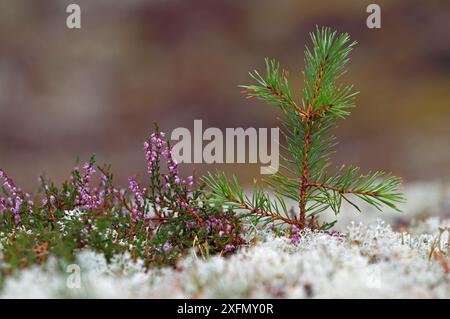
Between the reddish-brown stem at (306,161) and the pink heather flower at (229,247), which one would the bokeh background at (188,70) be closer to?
the reddish-brown stem at (306,161)

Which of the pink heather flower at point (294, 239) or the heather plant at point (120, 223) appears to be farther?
the pink heather flower at point (294, 239)

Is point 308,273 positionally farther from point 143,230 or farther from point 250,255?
point 143,230

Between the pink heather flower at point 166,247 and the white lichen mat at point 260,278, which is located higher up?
the pink heather flower at point 166,247

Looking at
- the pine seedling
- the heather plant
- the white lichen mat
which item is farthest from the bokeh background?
the white lichen mat

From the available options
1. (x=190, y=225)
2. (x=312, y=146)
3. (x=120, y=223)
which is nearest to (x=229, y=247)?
(x=190, y=225)

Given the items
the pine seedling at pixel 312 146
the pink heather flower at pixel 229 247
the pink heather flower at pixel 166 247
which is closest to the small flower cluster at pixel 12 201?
the pink heather flower at pixel 166 247

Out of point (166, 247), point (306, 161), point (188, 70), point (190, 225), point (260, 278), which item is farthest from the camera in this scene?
point (188, 70)

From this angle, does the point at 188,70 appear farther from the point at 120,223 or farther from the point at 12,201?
the point at 120,223

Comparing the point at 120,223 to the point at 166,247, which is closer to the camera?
the point at 166,247
